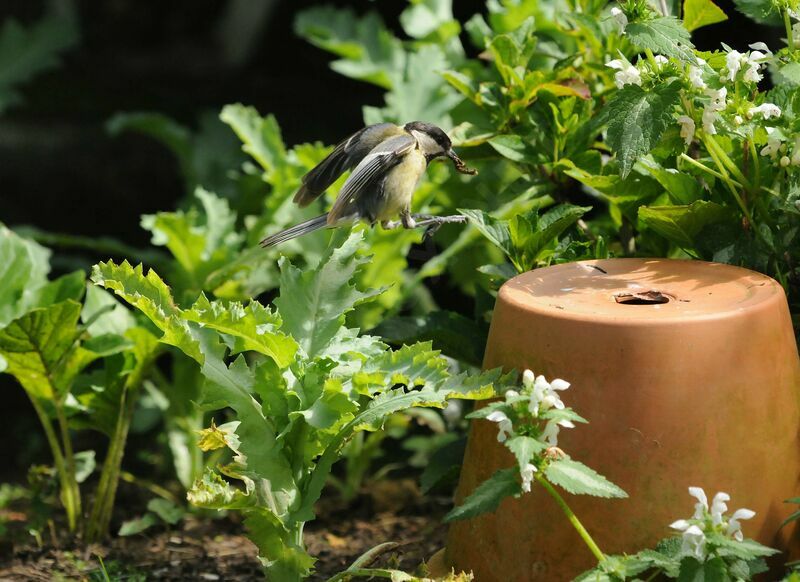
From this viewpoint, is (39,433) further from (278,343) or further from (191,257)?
(278,343)

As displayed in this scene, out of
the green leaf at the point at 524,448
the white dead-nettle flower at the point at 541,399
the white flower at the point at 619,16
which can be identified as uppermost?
the white flower at the point at 619,16

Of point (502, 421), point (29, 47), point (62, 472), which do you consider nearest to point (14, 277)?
point (62, 472)

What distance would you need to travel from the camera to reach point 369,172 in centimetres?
248

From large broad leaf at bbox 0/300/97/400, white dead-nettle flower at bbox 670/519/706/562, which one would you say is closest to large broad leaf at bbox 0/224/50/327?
large broad leaf at bbox 0/300/97/400

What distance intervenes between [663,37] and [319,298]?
816 mm

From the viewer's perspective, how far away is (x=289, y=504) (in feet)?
7.43

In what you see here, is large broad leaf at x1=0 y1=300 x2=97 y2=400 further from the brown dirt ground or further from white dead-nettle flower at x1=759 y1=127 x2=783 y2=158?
white dead-nettle flower at x1=759 y1=127 x2=783 y2=158

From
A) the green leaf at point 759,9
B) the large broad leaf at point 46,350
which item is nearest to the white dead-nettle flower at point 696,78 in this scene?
the green leaf at point 759,9

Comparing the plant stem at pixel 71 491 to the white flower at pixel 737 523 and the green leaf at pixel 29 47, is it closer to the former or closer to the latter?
the white flower at pixel 737 523

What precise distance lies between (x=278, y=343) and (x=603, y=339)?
23.1 inches

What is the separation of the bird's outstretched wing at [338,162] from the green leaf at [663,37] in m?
0.66

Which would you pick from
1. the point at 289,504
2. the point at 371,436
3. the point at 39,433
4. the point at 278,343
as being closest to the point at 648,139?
the point at 278,343

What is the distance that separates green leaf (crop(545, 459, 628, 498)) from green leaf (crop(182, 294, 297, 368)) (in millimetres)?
554

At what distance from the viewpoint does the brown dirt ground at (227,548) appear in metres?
2.71
